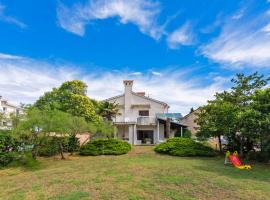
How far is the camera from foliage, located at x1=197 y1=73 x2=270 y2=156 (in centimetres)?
1488

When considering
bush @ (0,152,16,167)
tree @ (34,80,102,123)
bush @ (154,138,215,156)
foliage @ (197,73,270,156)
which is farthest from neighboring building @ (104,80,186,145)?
bush @ (0,152,16,167)

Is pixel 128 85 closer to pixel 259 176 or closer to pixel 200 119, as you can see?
pixel 200 119

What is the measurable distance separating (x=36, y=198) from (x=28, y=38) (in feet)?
47.9

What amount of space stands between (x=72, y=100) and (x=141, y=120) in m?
9.61

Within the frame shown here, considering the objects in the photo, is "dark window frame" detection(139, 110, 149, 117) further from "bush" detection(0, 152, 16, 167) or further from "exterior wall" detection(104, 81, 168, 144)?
"bush" detection(0, 152, 16, 167)

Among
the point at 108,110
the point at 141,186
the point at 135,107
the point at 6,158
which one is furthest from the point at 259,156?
the point at 135,107

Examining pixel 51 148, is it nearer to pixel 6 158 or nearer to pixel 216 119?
pixel 6 158

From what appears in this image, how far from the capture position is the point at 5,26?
16.5 m

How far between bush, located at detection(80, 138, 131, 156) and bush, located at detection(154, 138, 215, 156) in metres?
3.29

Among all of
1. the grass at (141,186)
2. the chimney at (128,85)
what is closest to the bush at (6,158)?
the grass at (141,186)

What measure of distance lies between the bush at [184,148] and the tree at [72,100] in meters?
10.8

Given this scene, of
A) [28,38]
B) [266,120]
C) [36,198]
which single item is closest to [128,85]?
[28,38]

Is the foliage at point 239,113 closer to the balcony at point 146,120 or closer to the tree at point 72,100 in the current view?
the balcony at point 146,120

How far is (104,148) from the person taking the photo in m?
21.4
